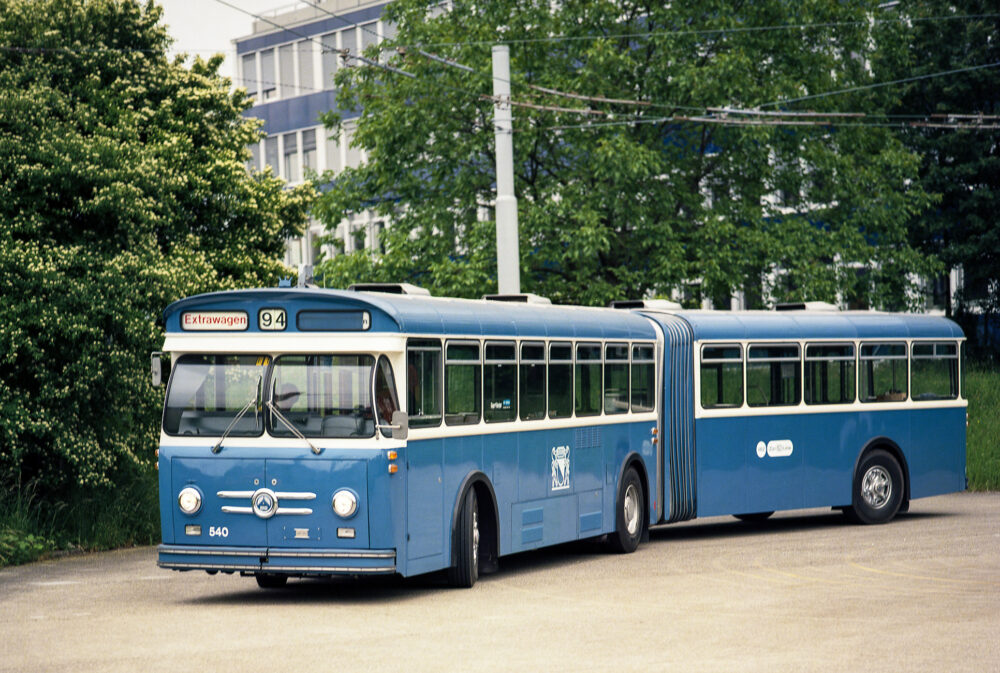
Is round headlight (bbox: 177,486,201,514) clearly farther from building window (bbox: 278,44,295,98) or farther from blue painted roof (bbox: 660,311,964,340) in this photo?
building window (bbox: 278,44,295,98)

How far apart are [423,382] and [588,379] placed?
12.4 feet

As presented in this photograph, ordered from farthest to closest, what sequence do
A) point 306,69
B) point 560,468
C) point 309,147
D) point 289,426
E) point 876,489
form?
1. point 309,147
2. point 306,69
3. point 876,489
4. point 560,468
5. point 289,426

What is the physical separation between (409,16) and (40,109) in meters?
16.6

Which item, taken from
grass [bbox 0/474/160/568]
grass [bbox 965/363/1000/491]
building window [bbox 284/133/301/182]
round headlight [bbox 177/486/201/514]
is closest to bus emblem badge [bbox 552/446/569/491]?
round headlight [bbox 177/486/201/514]

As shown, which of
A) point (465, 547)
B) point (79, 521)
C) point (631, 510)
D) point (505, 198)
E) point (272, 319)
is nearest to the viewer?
point (272, 319)

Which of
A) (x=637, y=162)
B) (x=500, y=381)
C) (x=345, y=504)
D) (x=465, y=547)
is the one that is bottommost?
(x=465, y=547)

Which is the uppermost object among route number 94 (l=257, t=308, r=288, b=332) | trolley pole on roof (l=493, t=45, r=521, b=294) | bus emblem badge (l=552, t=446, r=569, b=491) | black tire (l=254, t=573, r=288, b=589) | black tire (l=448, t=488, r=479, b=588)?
trolley pole on roof (l=493, t=45, r=521, b=294)

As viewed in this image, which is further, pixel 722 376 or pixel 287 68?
pixel 287 68

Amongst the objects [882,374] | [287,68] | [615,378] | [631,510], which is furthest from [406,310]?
[287,68]

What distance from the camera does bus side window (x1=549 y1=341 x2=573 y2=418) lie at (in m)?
17.0

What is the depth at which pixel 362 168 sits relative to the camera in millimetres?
36031

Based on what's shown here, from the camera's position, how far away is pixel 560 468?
1706 centimetres

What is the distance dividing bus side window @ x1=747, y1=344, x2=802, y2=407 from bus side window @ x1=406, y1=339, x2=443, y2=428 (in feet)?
21.9

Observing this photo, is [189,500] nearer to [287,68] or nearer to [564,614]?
[564,614]
